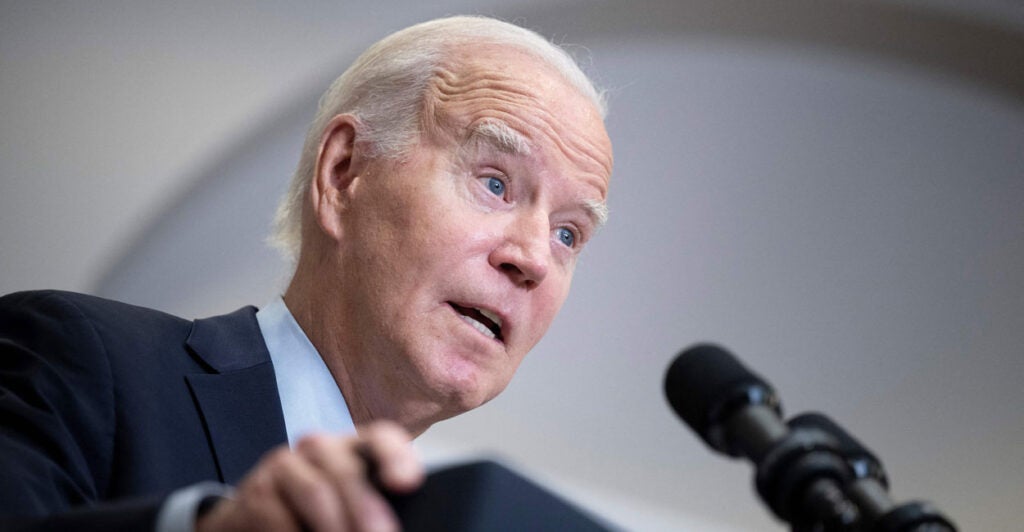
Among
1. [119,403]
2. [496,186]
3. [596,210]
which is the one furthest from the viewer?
[596,210]

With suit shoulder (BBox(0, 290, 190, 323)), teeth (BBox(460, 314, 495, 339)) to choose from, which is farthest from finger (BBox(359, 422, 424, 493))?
teeth (BBox(460, 314, 495, 339))

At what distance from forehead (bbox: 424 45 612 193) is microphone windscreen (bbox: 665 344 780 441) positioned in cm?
85

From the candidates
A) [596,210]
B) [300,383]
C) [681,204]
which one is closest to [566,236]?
[596,210]

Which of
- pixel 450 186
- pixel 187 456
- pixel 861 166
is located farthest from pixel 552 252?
pixel 861 166

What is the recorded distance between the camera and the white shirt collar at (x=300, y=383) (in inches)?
67.8

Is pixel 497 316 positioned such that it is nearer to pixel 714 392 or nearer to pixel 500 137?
pixel 500 137

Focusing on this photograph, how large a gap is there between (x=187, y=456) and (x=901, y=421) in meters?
5.65

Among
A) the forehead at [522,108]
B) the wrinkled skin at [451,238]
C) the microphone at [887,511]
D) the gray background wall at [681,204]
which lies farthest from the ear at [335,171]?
the gray background wall at [681,204]

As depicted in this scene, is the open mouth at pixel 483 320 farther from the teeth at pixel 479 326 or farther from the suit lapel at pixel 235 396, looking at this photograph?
the suit lapel at pixel 235 396

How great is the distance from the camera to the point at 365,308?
6.06 feet

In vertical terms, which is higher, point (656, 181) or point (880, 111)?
point (880, 111)

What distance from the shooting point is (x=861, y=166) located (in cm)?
612

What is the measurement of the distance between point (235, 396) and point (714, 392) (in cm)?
80

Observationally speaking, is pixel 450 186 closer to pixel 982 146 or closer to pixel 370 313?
pixel 370 313
